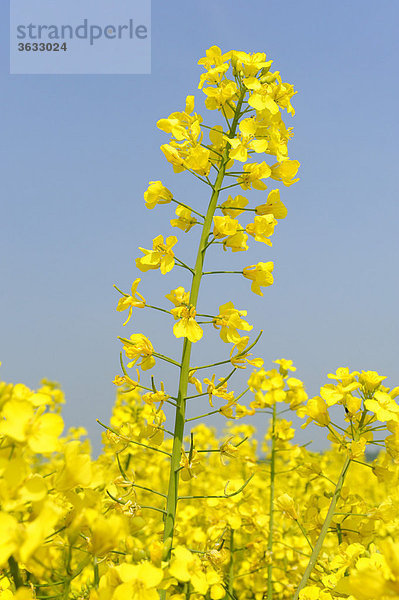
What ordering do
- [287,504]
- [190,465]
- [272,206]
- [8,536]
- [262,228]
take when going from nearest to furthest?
[8,536], [190,465], [262,228], [272,206], [287,504]

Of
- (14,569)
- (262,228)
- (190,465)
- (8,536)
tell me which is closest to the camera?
(8,536)

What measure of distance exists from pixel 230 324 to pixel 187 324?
216 millimetres

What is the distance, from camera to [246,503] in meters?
3.76

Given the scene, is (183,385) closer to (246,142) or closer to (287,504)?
(287,504)

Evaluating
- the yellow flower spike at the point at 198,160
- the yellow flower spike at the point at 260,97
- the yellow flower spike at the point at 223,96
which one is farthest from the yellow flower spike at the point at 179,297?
the yellow flower spike at the point at 260,97

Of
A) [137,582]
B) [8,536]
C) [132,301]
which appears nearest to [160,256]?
[132,301]

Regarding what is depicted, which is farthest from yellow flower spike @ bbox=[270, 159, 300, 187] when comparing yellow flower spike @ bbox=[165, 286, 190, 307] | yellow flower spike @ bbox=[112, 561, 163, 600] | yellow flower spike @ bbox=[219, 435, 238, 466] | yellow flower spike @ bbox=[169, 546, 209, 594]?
yellow flower spike @ bbox=[112, 561, 163, 600]

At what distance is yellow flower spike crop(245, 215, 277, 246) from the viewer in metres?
2.52

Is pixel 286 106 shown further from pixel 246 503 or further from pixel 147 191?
pixel 246 503

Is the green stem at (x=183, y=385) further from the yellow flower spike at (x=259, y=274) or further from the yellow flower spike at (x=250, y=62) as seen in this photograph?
the yellow flower spike at (x=250, y=62)

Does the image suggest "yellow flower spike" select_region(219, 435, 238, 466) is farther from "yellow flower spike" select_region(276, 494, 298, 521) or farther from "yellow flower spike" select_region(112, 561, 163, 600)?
"yellow flower spike" select_region(112, 561, 163, 600)

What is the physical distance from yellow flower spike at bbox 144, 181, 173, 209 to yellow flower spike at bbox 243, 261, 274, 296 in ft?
1.75

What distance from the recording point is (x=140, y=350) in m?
2.43

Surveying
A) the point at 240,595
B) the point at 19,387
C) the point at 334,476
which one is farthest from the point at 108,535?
the point at 334,476
